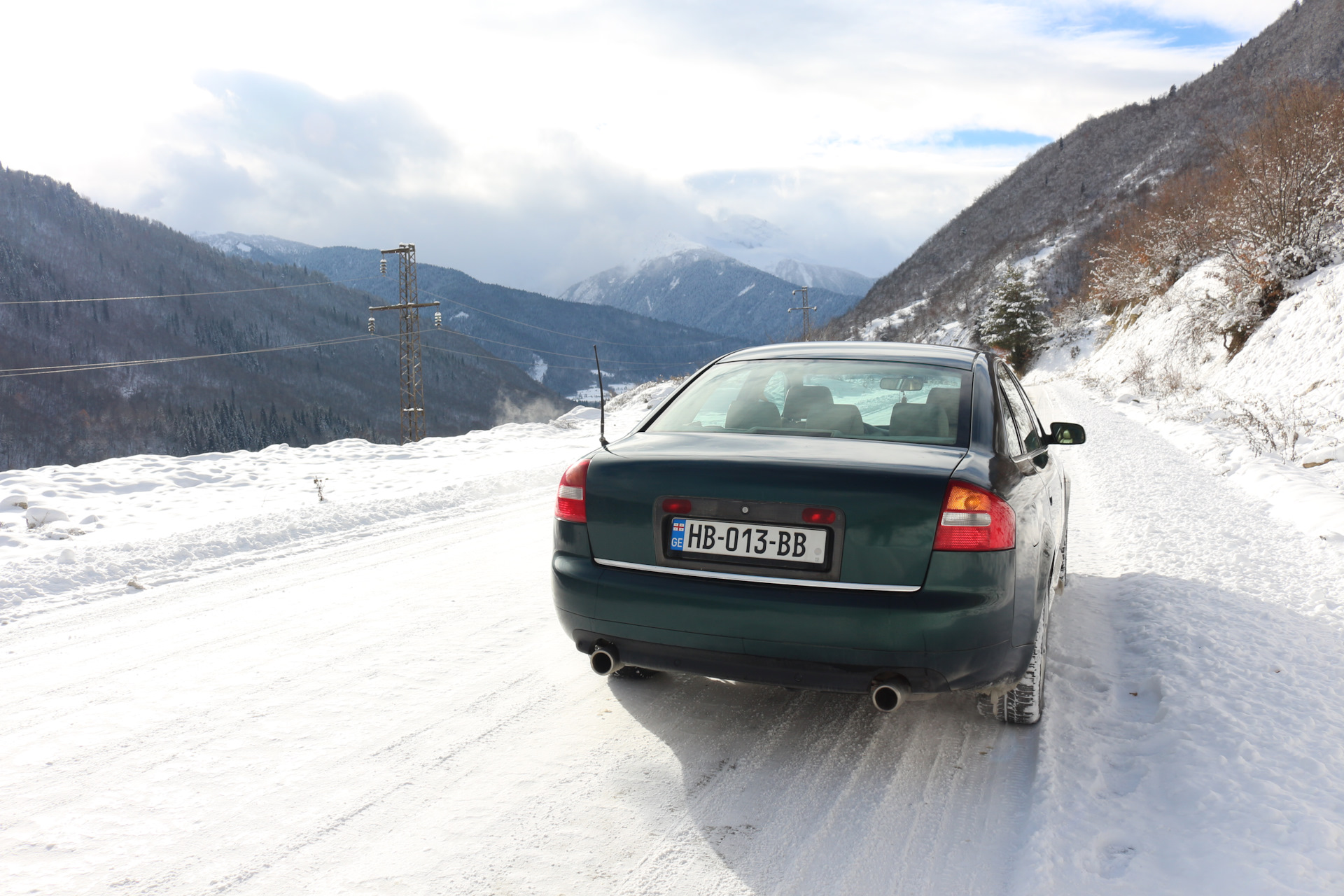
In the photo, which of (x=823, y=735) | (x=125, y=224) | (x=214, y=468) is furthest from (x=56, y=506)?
(x=125, y=224)

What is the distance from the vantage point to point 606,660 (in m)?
3.08

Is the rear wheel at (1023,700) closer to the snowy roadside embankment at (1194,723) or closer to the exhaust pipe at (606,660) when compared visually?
the snowy roadside embankment at (1194,723)

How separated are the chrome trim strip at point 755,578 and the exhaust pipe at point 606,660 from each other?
1.05 feet

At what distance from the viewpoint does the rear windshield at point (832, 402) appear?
11.0 feet

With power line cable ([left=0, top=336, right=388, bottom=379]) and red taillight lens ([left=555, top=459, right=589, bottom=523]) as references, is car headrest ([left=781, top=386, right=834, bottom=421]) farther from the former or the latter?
power line cable ([left=0, top=336, right=388, bottom=379])

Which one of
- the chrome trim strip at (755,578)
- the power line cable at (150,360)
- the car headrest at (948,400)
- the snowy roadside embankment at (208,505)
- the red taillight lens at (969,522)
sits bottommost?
the snowy roadside embankment at (208,505)

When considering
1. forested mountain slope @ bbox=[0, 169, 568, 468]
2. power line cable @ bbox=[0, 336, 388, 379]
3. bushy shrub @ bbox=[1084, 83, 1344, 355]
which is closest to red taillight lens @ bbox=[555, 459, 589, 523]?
bushy shrub @ bbox=[1084, 83, 1344, 355]

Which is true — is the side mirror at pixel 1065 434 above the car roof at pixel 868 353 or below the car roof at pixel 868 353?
below

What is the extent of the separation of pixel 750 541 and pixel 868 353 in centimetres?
157

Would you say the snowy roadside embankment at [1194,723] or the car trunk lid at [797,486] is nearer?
the snowy roadside embankment at [1194,723]

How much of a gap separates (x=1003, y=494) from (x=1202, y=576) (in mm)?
3468

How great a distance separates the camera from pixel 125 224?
177375 mm

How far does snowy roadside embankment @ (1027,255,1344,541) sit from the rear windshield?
494 cm

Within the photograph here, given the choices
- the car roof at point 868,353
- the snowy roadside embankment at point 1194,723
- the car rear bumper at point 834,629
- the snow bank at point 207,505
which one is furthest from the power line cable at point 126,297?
the snowy roadside embankment at point 1194,723
